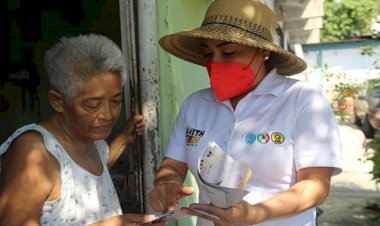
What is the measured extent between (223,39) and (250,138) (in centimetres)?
38

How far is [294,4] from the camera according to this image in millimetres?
9164

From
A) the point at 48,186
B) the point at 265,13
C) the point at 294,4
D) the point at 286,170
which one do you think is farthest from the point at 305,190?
the point at 294,4

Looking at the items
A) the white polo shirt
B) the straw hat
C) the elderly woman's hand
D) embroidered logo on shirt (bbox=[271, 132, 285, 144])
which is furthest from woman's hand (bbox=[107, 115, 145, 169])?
embroidered logo on shirt (bbox=[271, 132, 285, 144])

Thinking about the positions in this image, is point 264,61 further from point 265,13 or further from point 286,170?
point 286,170

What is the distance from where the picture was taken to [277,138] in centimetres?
181

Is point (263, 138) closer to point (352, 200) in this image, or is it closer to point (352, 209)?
point (352, 209)

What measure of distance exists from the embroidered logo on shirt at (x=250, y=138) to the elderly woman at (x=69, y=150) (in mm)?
466

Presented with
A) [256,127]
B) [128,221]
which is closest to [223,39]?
[256,127]

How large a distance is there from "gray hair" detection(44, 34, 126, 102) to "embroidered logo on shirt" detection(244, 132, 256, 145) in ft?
1.87

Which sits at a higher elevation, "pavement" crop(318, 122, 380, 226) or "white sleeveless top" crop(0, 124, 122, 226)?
"white sleeveless top" crop(0, 124, 122, 226)

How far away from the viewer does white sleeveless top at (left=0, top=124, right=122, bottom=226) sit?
176 cm

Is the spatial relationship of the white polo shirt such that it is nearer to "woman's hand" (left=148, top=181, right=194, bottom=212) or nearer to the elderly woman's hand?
"woman's hand" (left=148, top=181, right=194, bottom=212)

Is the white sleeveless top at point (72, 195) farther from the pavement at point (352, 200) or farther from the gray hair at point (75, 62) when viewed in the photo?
the pavement at point (352, 200)

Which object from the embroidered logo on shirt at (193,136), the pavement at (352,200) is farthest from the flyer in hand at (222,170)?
the pavement at (352,200)
